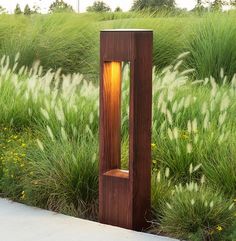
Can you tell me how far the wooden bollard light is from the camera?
4836mm

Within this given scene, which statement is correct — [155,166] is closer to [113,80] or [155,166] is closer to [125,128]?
[125,128]

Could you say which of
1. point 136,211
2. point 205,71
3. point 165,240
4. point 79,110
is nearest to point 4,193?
point 79,110

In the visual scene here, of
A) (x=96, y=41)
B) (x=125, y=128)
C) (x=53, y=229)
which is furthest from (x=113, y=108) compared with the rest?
(x=96, y=41)

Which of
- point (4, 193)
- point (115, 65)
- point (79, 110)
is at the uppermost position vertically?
point (115, 65)

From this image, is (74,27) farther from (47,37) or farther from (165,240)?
(165,240)

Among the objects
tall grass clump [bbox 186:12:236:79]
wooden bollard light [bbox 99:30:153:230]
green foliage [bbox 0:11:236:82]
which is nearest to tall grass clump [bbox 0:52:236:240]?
wooden bollard light [bbox 99:30:153:230]

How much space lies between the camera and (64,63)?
39.9 feet

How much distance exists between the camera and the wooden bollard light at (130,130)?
190 inches

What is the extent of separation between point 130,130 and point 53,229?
82cm

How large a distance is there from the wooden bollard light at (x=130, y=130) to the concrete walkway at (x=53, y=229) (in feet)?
0.52

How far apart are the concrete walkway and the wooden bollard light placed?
16 cm

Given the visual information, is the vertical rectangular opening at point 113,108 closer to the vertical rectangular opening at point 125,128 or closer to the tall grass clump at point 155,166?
the tall grass clump at point 155,166

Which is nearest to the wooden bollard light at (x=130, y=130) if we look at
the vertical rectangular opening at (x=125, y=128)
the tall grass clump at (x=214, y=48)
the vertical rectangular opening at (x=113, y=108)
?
the vertical rectangular opening at (x=113, y=108)

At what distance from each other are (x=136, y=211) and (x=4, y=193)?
1413 millimetres
